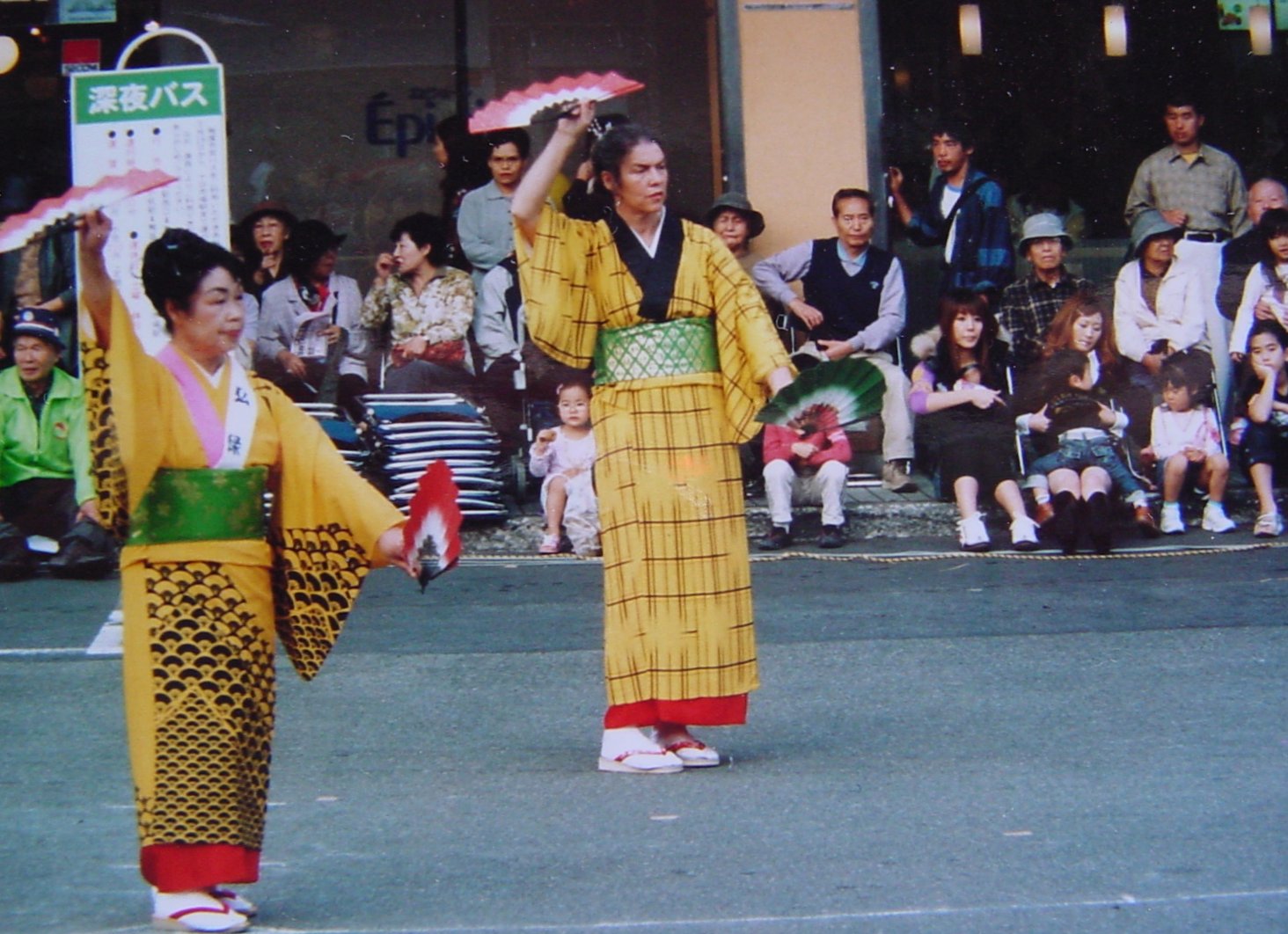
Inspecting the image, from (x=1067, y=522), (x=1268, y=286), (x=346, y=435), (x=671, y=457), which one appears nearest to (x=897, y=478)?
(x=1067, y=522)

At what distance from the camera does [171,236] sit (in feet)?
14.0

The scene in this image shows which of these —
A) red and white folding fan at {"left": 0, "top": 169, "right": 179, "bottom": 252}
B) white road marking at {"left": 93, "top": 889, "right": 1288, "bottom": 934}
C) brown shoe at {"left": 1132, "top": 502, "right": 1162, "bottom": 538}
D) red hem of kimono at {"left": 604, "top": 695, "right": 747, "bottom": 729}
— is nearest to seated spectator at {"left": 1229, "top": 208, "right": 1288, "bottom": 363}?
brown shoe at {"left": 1132, "top": 502, "right": 1162, "bottom": 538}

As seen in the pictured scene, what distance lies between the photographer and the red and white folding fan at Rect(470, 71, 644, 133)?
5227mm

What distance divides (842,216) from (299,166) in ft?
11.6

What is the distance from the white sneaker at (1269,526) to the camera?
9.41 metres

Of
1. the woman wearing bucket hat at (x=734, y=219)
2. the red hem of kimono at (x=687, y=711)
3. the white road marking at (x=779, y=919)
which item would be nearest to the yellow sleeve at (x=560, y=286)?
the red hem of kimono at (x=687, y=711)

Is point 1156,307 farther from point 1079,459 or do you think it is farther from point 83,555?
point 83,555

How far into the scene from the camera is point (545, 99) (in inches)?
209

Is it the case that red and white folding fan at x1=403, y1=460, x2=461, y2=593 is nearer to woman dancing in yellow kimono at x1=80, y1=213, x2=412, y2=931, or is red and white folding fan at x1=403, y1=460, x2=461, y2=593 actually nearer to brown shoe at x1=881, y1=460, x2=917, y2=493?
woman dancing in yellow kimono at x1=80, y1=213, x2=412, y2=931

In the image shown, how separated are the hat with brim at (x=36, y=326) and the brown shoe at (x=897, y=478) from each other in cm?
416

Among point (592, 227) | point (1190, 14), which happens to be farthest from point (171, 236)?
point (1190, 14)

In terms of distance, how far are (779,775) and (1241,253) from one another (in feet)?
19.9

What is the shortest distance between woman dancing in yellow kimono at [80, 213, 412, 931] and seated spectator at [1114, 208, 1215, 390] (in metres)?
6.60

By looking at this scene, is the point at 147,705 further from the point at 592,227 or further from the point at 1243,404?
the point at 1243,404
